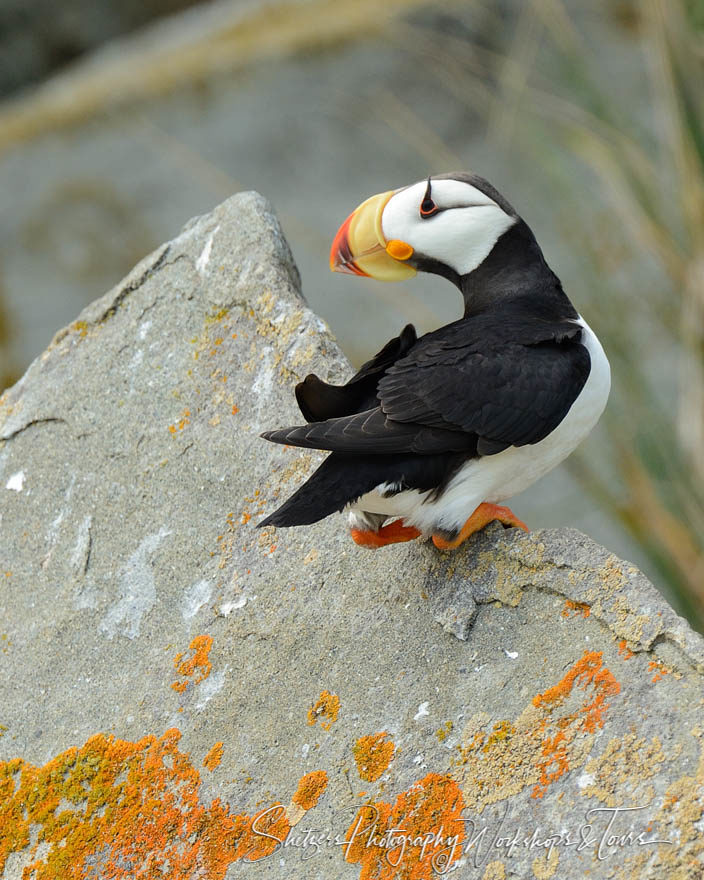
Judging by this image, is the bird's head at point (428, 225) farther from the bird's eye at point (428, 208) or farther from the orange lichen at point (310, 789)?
the orange lichen at point (310, 789)

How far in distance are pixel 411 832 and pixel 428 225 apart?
122 centimetres

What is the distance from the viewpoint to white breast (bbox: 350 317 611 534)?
83.5 inches

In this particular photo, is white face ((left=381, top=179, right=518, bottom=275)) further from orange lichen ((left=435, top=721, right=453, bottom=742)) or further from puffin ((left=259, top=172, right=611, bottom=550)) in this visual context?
orange lichen ((left=435, top=721, right=453, bottom=742))

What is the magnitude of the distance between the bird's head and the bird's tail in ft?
1.72

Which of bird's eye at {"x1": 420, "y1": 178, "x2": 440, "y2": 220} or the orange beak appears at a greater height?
bird's eye at {"x1": 420, "y1": 178, "x2": 440, "y2": 220}

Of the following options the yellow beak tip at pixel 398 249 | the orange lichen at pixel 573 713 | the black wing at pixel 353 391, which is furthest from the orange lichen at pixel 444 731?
the yellow beak tip at pixel 398 249

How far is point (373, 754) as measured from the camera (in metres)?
1.98

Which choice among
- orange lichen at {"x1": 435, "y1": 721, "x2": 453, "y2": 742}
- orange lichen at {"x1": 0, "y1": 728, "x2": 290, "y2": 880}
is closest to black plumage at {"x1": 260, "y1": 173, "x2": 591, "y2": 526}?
orange lichen at {"x1": 435, "y1": 721, "x2": 453, "y2": 742}

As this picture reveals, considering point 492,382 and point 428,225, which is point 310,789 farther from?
point 428,225

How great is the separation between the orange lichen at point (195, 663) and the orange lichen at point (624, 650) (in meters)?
0.83

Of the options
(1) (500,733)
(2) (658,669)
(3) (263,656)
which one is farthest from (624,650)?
(3) (263,656)

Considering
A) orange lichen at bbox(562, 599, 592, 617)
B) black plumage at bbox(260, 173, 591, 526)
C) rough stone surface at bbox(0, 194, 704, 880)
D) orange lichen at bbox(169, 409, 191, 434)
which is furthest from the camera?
orange lichen at bbox(169, 409, 191, 434)

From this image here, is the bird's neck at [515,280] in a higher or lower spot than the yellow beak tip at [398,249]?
lower

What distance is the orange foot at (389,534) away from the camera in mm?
2238
